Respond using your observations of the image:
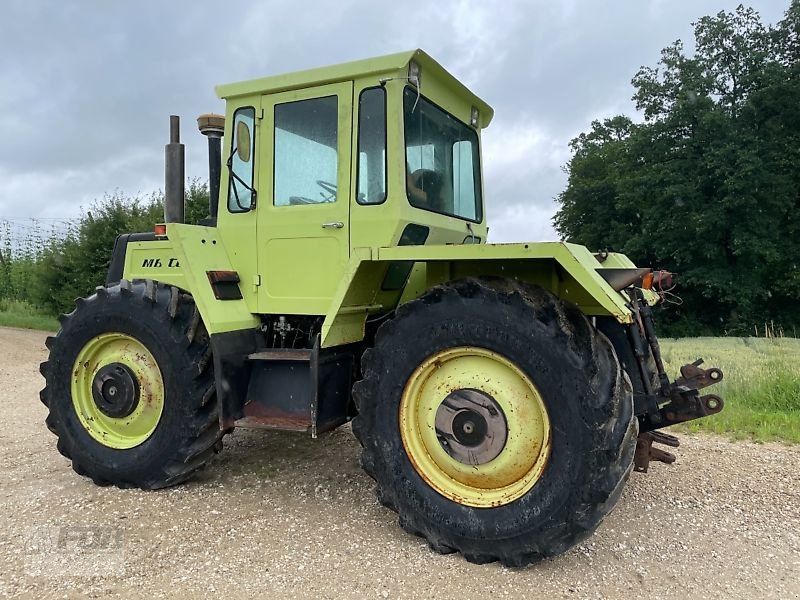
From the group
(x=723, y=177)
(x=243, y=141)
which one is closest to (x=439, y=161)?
(x=243, y=141)

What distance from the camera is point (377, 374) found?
371cm

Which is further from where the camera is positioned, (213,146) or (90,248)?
(90,248)

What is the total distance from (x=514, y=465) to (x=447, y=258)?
1145mm

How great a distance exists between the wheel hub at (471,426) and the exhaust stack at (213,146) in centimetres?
240

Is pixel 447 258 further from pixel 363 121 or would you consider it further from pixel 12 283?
pixel 12 283

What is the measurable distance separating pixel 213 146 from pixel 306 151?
102 cm

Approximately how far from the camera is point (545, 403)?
3.32 metres

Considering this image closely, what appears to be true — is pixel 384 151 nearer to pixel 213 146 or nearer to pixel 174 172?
pixel 213 146

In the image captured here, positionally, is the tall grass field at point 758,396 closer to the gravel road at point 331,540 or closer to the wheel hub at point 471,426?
the gravel road at point 331,540

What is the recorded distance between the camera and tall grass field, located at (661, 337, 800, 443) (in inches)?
237

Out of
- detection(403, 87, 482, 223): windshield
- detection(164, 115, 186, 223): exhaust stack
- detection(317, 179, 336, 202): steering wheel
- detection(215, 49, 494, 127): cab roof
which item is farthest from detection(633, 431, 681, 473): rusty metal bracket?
detection(164, 115, 186, 223): exhaust stack

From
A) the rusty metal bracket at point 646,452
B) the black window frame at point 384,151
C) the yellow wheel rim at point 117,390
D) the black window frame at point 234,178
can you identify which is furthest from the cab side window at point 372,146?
the rusty metal bracket at point 646,452

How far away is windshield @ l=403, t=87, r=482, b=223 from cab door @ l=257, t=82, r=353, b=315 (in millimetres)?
401

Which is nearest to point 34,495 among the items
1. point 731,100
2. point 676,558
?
point 676,558
